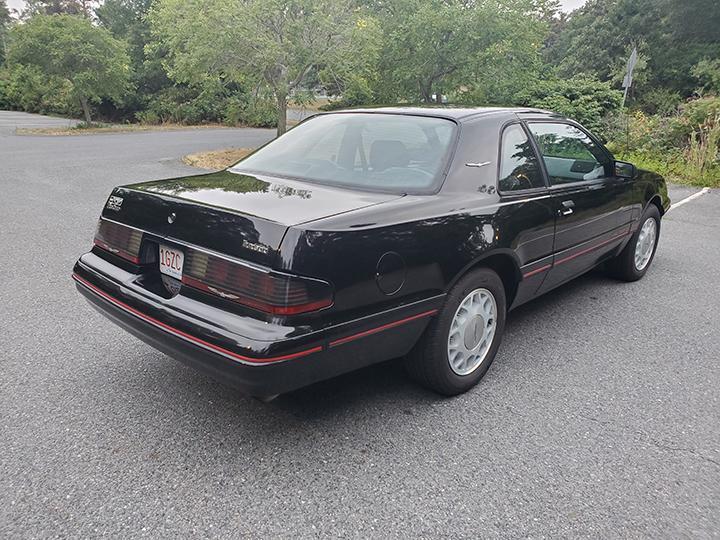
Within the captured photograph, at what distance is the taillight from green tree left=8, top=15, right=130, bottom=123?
23.1 meters

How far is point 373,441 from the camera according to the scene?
2.56m

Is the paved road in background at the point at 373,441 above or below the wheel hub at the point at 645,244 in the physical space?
below

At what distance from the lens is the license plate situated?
251 cm

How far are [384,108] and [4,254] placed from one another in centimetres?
418

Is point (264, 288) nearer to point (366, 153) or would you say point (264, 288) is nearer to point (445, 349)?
point (445, 349)

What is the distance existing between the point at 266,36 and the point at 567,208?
34.7 feet

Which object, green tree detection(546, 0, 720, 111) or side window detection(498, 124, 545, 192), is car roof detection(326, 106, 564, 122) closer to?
side window detection(498, 124, 545, 192)

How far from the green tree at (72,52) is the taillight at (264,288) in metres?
23.1

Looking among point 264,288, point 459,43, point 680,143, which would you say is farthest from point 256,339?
point 459,43

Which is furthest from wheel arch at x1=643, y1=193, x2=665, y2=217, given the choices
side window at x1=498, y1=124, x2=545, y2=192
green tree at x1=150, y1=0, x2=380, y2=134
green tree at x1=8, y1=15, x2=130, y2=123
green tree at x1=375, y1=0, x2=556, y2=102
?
green tree at x1=8, y1=15, x2=130, y2=123

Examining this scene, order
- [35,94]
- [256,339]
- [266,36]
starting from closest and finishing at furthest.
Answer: [256,339]
[266,36]
[35,94]

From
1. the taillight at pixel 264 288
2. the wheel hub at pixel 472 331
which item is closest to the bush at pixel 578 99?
the wheel hub at pixel 472 331

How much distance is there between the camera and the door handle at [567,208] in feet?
11.5

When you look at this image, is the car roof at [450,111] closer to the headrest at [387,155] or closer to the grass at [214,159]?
the headrest at [387,155]
